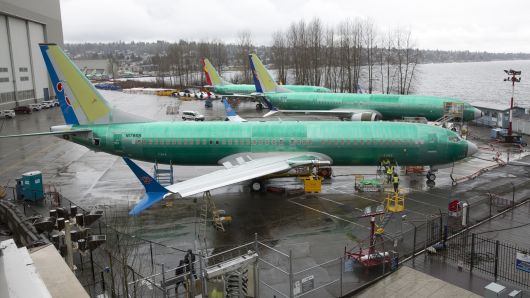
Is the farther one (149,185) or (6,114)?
(6,114)

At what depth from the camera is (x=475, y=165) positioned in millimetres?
36312

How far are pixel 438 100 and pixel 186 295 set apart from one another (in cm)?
4627

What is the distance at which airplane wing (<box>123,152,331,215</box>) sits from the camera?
63.5ft

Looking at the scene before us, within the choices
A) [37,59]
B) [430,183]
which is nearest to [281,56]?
[37,59]

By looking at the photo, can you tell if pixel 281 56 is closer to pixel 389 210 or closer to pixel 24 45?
pixel 24 45

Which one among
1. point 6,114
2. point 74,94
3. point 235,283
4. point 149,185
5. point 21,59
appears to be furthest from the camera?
point 21,59

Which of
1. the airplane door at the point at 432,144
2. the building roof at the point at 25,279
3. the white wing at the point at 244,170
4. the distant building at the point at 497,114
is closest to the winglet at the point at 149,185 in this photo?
the white wing at the point at 244,170

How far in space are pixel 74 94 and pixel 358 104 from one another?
37.1 metres

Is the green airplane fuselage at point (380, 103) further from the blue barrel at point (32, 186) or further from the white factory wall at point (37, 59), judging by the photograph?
the white factory wall at point (37, 59)

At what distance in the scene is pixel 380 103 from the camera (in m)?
55.1

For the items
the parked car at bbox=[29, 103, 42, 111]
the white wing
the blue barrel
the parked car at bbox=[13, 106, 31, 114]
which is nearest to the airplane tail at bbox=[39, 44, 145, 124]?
the blue barrel

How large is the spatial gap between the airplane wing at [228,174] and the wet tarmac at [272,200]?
6.89ft

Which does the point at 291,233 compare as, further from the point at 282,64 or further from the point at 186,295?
the point at 282,64

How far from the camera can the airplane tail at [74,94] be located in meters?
27.9
